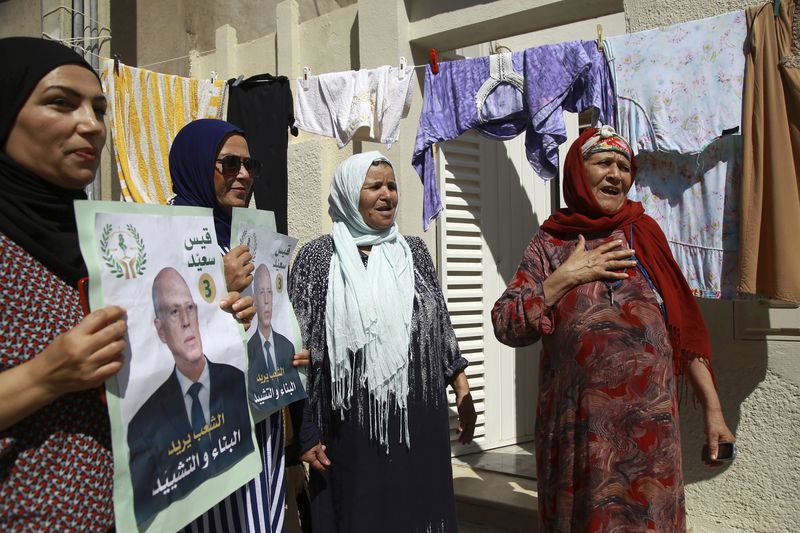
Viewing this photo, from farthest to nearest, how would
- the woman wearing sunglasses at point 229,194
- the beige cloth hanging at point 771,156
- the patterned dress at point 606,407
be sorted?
the beige cloth hanging at point 771,156 → the patterned dress at point 606,407 → the woman wearing sunglasses at point 229,194

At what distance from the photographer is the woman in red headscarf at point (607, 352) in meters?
2.15

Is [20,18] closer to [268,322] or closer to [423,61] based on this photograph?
[423,61]

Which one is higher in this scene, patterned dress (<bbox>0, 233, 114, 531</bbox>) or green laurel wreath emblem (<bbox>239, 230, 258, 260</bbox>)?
green laurel wreath emblem (<bbox>239, 230, 258, 260</bbox>)

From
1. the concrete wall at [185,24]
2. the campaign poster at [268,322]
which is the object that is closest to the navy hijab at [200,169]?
the campaign poster at [268,322]

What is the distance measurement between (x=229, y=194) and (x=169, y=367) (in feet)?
2.72

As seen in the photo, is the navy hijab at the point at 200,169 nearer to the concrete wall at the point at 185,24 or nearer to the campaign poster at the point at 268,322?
the campaign poster at the point at 268,322

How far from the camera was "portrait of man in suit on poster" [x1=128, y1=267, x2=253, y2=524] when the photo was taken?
4.00 feet

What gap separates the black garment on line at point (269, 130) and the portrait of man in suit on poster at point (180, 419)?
3018 millimetres

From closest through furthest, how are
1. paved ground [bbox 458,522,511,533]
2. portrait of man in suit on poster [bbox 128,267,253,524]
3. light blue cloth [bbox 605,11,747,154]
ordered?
portrait of man in suit on poster [bbox 128,267,253,524] < light blue cloth [bbox 605,11,747,154] < paved ground [bbox 458,522,511,533]

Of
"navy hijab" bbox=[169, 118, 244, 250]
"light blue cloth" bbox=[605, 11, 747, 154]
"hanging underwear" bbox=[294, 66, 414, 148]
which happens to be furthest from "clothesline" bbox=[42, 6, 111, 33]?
"light blue cloth" bbox=[605, 11, 747, 154]

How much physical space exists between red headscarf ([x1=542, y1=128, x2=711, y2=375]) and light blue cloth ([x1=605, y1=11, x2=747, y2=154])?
0.77 metres

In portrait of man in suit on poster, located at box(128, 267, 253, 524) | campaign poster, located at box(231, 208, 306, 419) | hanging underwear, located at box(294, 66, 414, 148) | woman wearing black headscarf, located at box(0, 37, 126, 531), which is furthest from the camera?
hanging underwear, located at box(294, 66, 414, 148)

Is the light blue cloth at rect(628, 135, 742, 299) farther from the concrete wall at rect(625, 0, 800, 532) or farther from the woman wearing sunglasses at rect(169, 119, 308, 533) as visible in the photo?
the woman wearing sunglasses at rect(169, 119, 308, 533)

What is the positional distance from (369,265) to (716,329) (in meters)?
1.99
